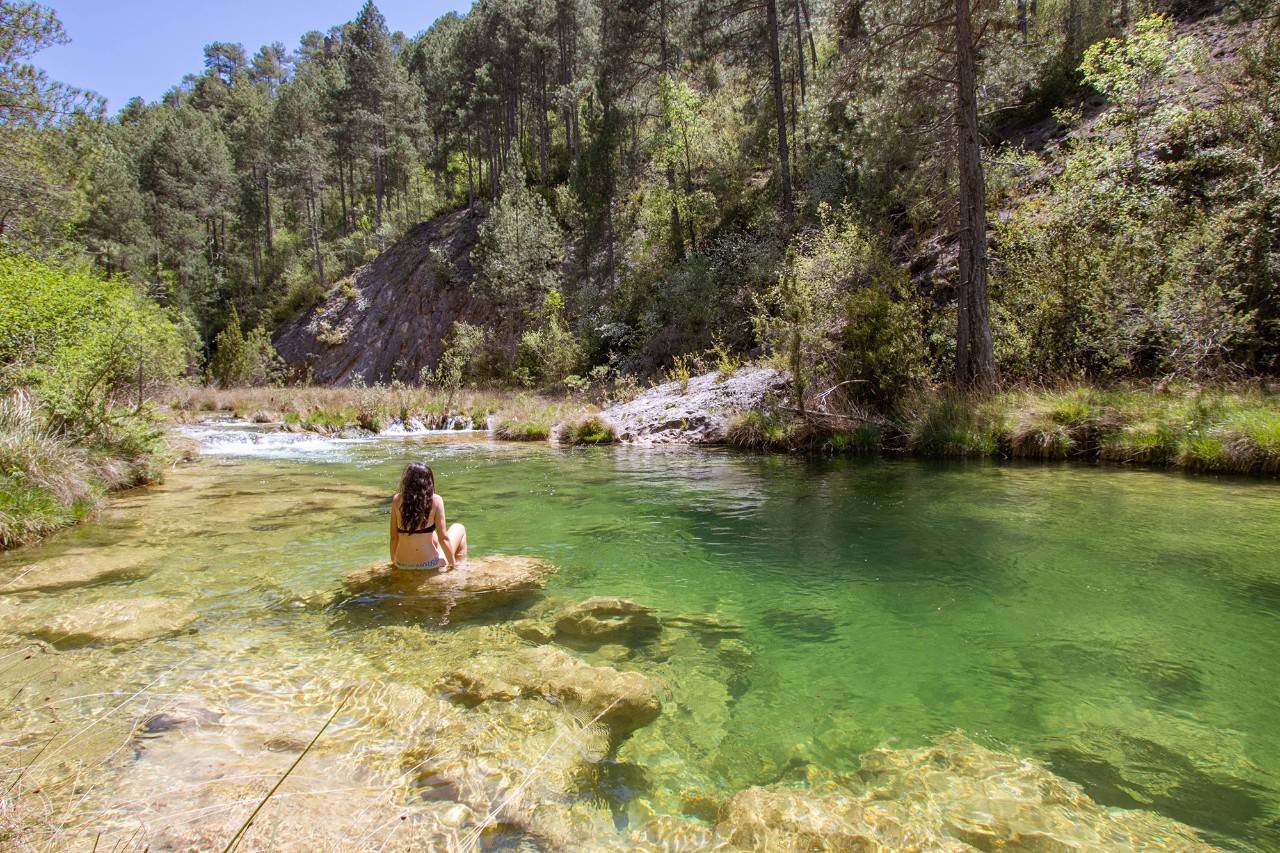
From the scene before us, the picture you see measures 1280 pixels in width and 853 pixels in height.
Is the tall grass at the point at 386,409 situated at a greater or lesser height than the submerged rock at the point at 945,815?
greater

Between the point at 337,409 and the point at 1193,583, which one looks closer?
the point at 1193,583

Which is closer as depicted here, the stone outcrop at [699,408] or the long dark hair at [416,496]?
the long dark hair at [416,496]

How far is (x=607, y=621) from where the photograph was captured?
4.86 metres

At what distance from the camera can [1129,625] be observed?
452 cm

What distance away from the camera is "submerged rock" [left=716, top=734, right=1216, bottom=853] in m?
2.50

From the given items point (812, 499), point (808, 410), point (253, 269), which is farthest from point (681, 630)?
point (253, 269)

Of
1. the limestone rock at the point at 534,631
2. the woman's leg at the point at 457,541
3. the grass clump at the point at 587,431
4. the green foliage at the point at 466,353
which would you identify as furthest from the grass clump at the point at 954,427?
the green foliage at the point at 466,353

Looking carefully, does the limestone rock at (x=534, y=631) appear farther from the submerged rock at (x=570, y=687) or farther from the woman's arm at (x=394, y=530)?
the woman's arm at (x=394, y=530)

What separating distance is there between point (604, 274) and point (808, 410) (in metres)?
22.2

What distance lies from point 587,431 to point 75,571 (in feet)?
38.3

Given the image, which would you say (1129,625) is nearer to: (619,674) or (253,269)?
(619,674)

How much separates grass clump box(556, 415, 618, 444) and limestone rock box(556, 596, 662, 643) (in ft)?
37.6

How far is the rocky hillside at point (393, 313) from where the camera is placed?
39.5 meters

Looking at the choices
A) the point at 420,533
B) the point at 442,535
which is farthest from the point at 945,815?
the point at 420,533
